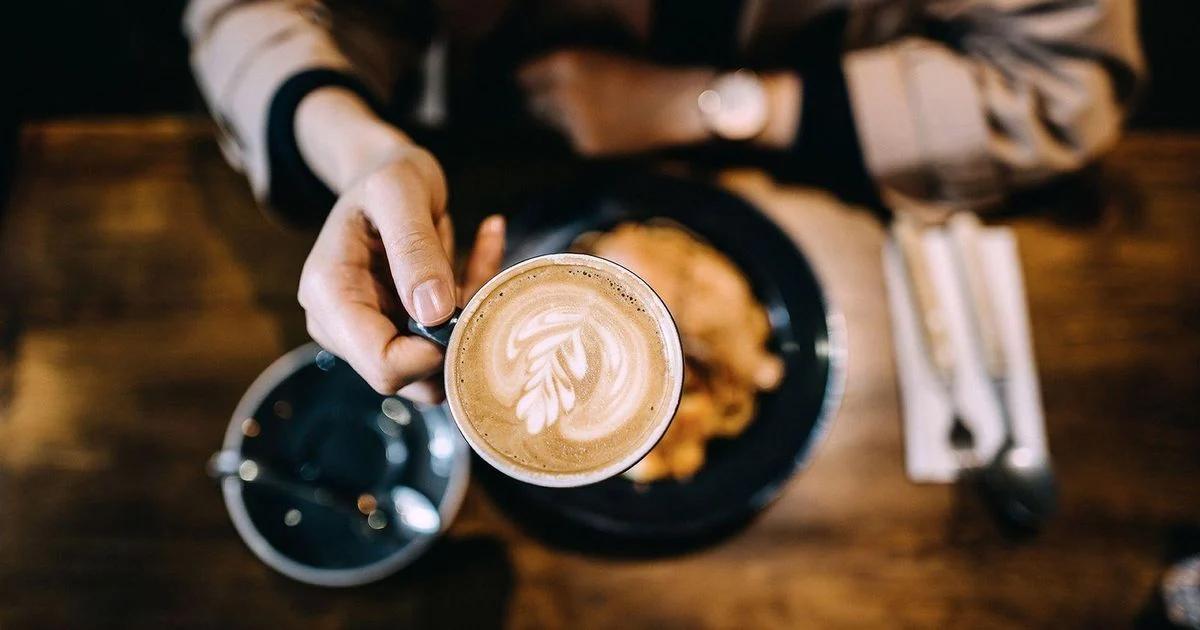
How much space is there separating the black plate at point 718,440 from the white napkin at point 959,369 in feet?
0.57

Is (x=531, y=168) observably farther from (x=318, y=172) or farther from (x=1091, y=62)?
(x=1091, y=62)

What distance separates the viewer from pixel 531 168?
138 centimetres

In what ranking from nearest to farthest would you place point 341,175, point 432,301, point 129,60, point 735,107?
point 432,301, point 341,175, point 735,107, point 129,60

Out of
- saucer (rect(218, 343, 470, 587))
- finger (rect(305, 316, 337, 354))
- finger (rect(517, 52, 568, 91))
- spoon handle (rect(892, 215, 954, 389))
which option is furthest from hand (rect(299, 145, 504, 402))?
spoon handle (rect(892, 215, 954, 389))

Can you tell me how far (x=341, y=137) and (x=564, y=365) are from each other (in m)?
0.53

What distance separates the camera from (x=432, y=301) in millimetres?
856

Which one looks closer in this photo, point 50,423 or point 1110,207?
point 50,423

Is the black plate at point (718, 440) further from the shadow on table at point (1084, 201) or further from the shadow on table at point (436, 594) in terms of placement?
the shadow on table at point (1084, 201)

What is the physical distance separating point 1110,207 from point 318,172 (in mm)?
1521

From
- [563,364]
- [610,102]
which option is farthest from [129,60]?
[563,364]

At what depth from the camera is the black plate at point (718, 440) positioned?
3.83ft

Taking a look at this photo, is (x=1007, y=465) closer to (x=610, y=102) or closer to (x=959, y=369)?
(x=959, y=369)

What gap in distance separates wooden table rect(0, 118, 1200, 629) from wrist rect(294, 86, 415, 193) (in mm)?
255

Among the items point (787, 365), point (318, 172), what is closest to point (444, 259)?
point (318, 172)
